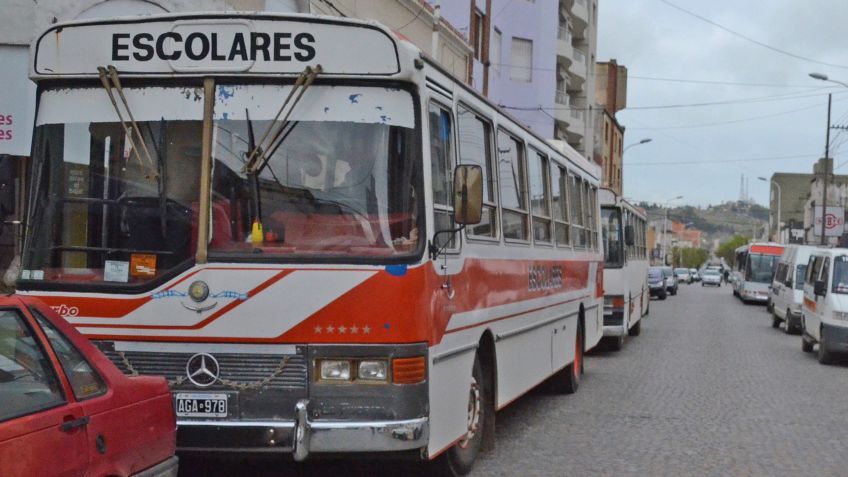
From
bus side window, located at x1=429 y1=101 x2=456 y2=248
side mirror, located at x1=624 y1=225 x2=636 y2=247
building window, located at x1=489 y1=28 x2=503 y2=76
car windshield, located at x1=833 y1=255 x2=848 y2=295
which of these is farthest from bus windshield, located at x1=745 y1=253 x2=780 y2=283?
bus side window, located at x1=429 y1=101 x2=456 y2=248

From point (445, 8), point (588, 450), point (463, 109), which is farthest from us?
point (445, 8)

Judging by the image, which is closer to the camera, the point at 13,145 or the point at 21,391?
the point at 21,391

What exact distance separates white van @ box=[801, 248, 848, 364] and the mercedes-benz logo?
575 inches

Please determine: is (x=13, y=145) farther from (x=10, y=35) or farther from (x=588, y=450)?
(x=588, y=450)

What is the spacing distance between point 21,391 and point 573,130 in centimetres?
5299

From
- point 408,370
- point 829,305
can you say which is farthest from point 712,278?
point 408,370

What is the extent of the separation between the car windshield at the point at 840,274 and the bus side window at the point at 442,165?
13475mm

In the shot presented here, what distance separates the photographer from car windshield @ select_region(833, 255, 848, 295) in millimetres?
19250

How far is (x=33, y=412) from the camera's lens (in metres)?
4.51

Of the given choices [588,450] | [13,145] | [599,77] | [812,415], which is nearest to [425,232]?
[588,450]

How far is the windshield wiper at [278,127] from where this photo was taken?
6727mm

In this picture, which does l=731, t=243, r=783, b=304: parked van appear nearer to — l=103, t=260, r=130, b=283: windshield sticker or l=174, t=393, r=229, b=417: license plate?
l=174, t=393, r=229, b=417: license plate

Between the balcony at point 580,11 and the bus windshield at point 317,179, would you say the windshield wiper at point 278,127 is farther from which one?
the balcony at point 580,11

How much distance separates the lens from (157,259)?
6762 mm
